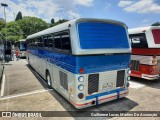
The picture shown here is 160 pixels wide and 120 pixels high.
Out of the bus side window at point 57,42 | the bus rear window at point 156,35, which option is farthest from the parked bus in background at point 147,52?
the bus side window at point 57,42

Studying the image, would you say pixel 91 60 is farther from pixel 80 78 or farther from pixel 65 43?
pixel 65 43

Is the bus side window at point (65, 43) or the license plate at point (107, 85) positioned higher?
the bus side window at point (65, 43)

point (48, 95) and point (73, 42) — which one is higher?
point (73, 42)

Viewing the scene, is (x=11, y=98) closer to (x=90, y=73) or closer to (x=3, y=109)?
(x=3, y=109)

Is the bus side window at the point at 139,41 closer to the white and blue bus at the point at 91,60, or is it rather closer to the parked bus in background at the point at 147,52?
the parked bus in background at the point at 147,52

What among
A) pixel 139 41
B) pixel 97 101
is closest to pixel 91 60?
pixel 97 101

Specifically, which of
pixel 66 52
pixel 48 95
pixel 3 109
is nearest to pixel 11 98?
pixel 3 109

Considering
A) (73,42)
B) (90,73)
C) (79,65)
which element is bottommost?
(90,73)

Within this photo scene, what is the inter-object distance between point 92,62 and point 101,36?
3.14 ft

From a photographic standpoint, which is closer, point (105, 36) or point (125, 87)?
point (105, 36)

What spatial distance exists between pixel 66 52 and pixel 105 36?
1.41 metres

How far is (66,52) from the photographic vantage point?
4691mm

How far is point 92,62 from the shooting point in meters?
4.40

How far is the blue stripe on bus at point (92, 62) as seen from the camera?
421cm
